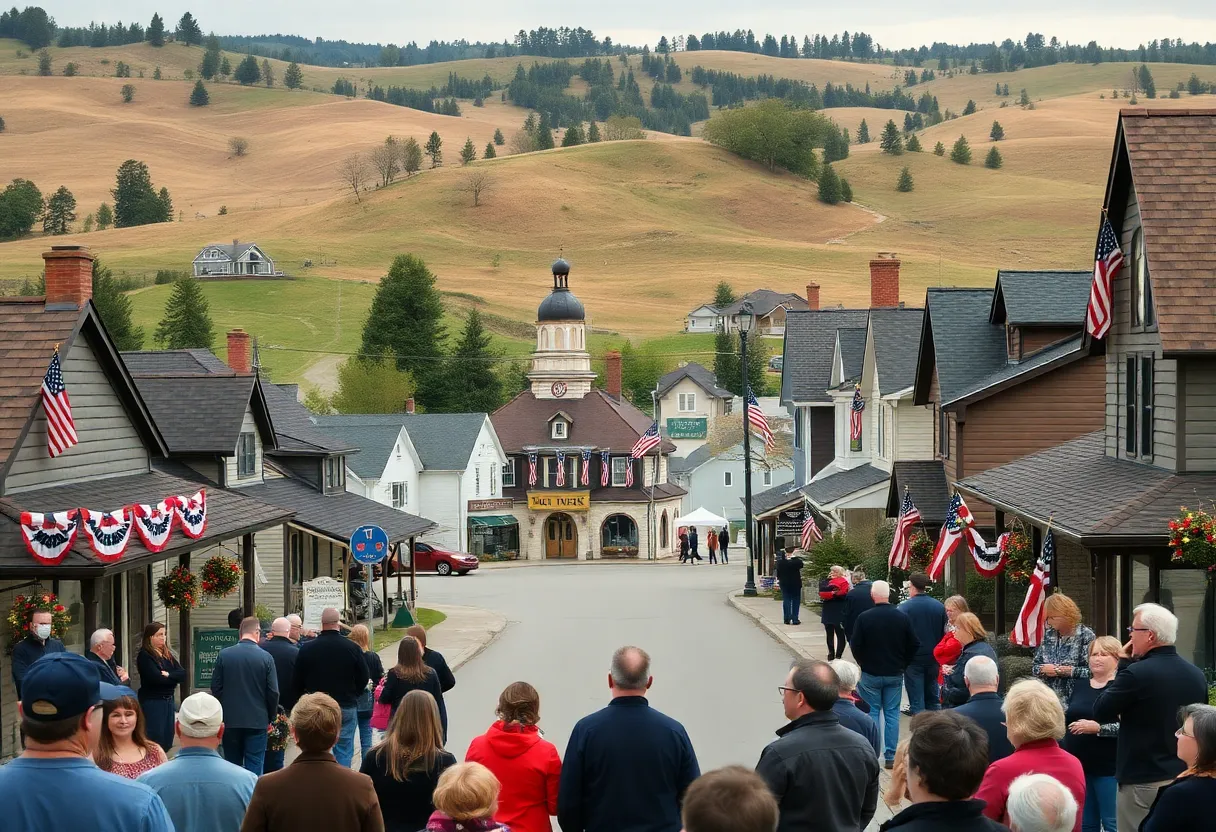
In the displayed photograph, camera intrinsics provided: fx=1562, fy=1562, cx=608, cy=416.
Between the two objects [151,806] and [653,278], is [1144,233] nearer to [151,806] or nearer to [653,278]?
[151,806]

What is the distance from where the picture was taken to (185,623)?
882 inches

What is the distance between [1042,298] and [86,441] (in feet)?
62.6

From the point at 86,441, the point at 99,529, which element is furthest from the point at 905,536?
the point at 99,529

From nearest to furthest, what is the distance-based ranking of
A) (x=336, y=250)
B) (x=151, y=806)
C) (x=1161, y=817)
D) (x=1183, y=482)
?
(x=151, y=806), (x=1161, y=817), (x=1183, y=482), (x=336, y=250)

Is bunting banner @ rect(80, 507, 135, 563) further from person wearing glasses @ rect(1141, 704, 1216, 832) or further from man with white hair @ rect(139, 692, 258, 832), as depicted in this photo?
person wearing glasses @ rect(1141, 704, 1216, 832)

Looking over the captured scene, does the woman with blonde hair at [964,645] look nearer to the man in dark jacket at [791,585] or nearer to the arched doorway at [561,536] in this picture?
the man in dark jacket at [791,585]

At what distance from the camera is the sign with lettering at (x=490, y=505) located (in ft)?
244

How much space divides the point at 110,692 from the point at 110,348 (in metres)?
13.2

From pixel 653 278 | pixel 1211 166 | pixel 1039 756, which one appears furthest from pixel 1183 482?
pixel 653 278

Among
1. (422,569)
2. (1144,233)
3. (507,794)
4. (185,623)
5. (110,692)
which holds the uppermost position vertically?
(1144,233)

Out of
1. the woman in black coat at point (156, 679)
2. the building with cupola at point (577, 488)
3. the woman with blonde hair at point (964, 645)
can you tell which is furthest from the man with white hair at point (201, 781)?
the building with cupola at point (577, 488)

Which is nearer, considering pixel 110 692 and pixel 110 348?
pixel 110 692

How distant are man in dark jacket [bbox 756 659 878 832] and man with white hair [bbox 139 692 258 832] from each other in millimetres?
2802

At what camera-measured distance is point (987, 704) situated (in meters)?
10.4
